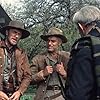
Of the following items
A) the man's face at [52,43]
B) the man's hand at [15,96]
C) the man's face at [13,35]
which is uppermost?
the man's face at [13,35]

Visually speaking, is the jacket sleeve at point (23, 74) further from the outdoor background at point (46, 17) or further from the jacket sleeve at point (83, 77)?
the outdoor background at point (46, 17)

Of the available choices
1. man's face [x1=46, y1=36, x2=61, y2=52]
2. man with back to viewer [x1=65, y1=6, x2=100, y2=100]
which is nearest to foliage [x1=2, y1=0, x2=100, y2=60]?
man's face [x1=46, y1=36, x2=61, y2=52]

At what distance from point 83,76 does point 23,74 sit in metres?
2.18

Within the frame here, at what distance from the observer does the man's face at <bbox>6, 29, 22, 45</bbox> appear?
5.43 m

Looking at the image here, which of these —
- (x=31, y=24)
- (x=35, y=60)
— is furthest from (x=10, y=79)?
(x=31, y=24)

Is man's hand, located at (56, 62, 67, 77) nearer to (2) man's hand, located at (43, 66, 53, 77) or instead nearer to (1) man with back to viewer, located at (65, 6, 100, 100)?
(2) man's hand, located at (43, 66, 53, 77)

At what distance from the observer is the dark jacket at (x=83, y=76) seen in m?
3.48

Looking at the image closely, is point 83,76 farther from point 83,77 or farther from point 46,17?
point 46,17

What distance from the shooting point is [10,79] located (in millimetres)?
5336

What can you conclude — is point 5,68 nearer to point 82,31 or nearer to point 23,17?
point 82,31

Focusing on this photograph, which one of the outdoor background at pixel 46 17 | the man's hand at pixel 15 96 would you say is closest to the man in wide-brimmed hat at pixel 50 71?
the man's hand at pixel 15 96

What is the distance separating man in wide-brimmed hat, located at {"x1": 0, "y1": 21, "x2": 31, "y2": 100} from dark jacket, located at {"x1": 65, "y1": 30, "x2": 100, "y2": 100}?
1.87 meters

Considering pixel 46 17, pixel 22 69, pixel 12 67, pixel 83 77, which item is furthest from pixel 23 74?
pixel 46 17

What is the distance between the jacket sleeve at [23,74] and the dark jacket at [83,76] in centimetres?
193
